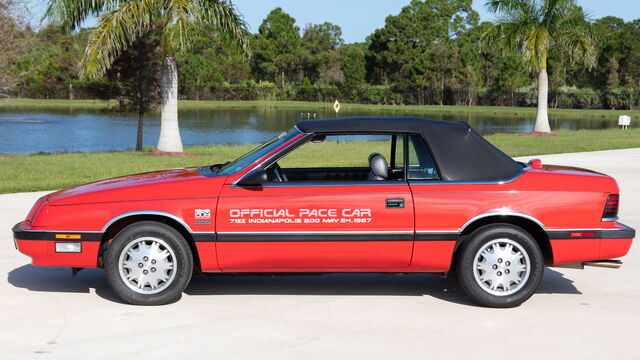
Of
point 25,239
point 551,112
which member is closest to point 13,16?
point 25,239

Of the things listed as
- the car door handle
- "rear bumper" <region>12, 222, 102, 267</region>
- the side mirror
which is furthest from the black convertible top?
"rear bumper" <region>12, 222, 102, 267</region>

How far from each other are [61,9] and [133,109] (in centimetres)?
793

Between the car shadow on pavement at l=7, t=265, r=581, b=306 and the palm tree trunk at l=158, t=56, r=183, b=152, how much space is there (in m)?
15.9

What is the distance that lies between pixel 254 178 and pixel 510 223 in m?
2.15

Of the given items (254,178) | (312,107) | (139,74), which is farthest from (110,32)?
(312,107)

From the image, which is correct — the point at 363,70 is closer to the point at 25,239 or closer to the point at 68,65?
the point at 68,65

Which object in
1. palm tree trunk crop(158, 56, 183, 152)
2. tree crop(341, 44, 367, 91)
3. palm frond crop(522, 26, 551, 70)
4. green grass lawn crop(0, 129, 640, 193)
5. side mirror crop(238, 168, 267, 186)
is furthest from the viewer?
tree crop(341, 44, 367, 91)

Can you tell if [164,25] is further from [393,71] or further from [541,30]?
[393,71]

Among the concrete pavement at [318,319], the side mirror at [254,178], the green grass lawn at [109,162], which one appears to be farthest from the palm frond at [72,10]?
the side mirror at [254,178]

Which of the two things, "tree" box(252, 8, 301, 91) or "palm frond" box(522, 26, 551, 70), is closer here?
"palm frond" box(522, 26, 551, 70)

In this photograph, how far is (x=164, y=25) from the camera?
2172 cm

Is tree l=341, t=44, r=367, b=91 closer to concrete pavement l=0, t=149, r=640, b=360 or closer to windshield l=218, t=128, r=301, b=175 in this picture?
concrete pavement l=0, t=149, r=640, b=360

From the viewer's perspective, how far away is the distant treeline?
264 feet

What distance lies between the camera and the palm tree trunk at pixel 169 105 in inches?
909
